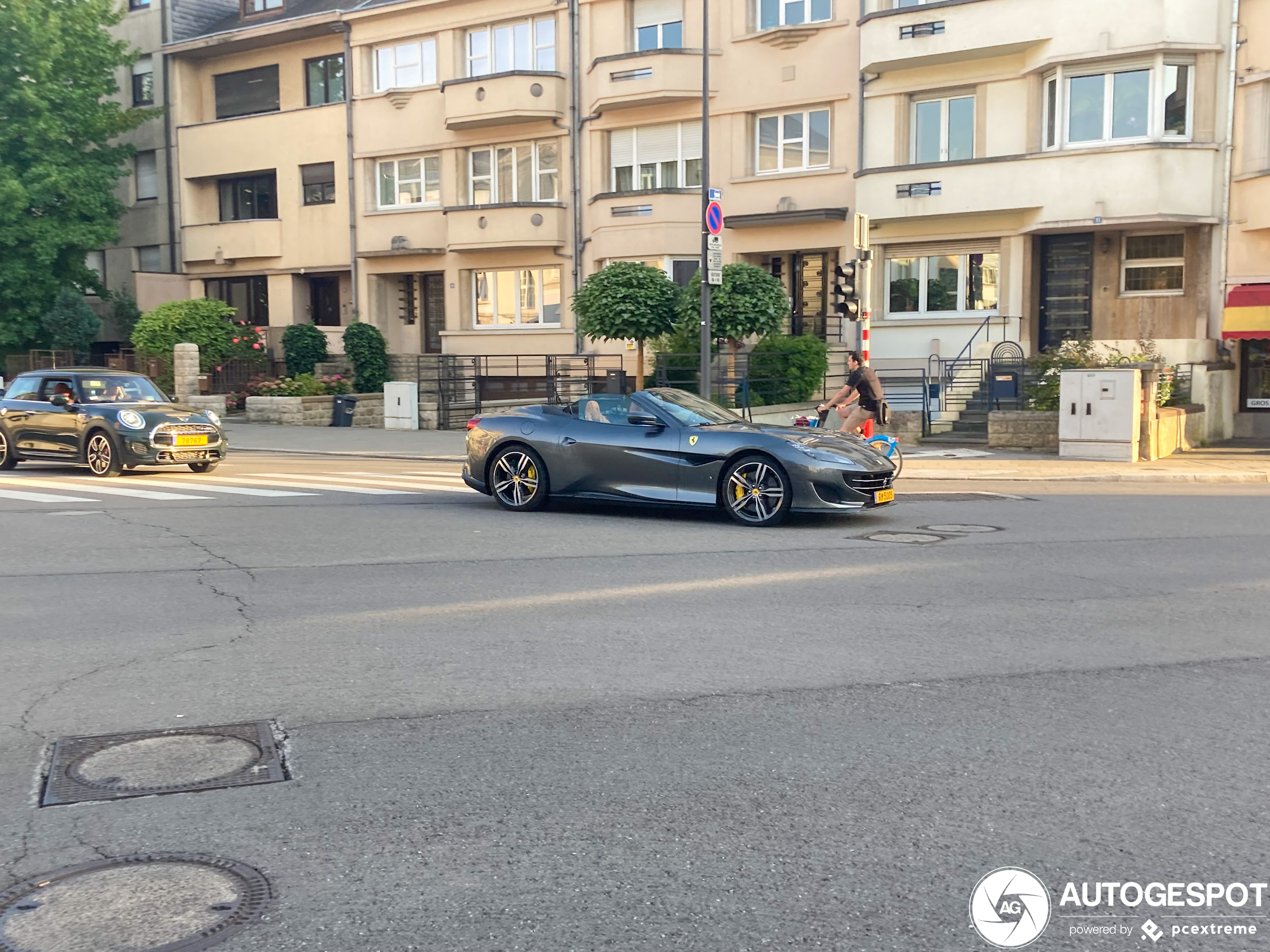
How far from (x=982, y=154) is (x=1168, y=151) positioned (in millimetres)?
4003

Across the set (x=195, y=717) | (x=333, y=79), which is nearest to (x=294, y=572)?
(x=195, y=717)

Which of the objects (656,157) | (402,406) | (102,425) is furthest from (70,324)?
(102,425)

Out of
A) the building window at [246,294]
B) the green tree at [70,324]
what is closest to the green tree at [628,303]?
the building window at [246,294]

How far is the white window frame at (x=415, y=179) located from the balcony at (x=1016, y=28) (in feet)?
43.6

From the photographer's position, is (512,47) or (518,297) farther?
(518,297)

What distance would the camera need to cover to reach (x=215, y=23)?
41.7 metres

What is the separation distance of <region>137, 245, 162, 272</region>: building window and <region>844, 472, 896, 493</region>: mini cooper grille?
35.6 m

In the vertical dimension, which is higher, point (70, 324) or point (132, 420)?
point (70, 324)

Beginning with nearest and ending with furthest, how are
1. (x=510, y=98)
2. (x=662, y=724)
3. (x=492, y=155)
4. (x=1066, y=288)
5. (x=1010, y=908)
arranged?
(x=1010, y=908)
(x=662, y=724)
(x=1066, y=288)
(x=510, y=98)
(x=492, y=155)

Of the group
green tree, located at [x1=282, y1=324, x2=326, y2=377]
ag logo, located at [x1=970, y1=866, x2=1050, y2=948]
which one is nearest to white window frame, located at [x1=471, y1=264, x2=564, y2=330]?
green tree, located at [x1=282, y1=324, x2=326, y2=377]

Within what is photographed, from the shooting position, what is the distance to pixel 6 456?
18688mm

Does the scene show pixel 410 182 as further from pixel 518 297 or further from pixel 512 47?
pixel 512 47

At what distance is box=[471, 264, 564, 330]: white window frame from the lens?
34.7 meters

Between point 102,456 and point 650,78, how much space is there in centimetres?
1812
